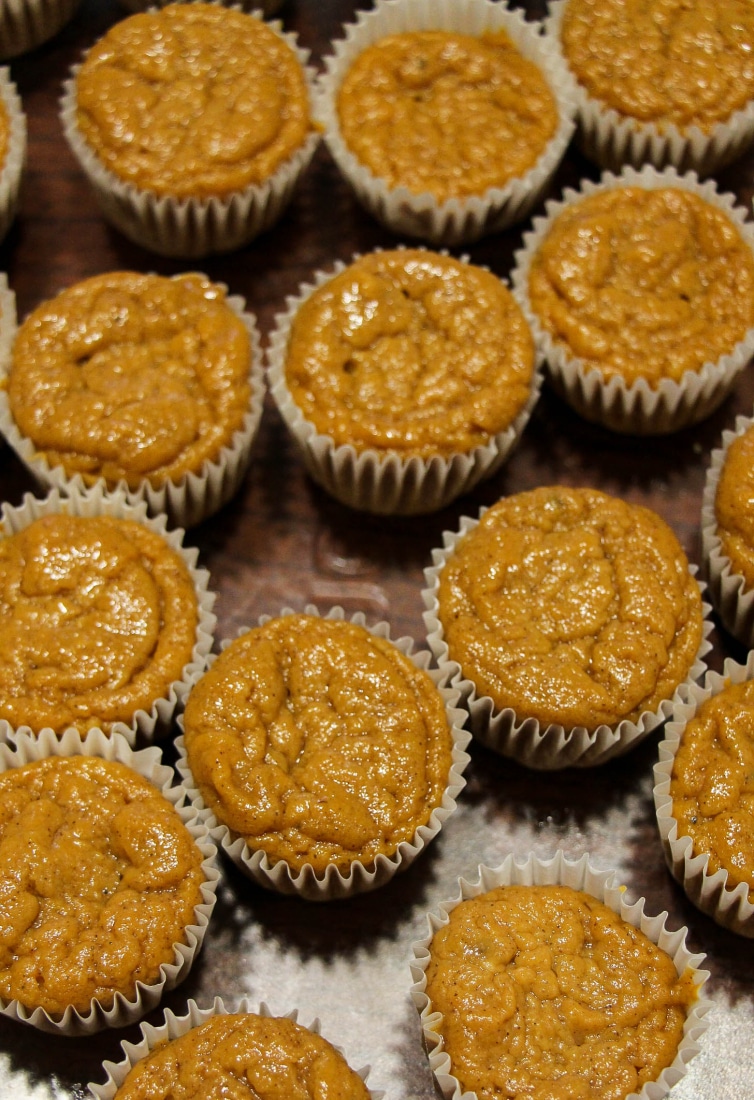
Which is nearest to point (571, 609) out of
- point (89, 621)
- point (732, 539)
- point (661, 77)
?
point (732, 539)

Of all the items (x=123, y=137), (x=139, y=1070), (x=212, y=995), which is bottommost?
(x=212, y=995)

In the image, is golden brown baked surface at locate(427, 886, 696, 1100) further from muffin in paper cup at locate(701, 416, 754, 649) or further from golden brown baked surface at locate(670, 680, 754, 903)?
muffin in paper cup at locate(701, 416, 754, 649)

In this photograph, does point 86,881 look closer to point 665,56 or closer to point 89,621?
point 89,621

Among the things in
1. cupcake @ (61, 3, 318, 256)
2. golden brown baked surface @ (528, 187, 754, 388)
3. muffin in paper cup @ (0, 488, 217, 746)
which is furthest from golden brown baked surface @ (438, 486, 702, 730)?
cupcake @ (61, 3, 318, 256)

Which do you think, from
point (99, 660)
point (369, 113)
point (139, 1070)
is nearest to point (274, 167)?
point (369, 113)

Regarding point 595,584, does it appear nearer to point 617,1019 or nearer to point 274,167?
point 617,1019

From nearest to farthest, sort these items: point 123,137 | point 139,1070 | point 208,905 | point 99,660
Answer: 1. point 139,1070
2. point 208,905
3. point 99,660
4. point 123,137
